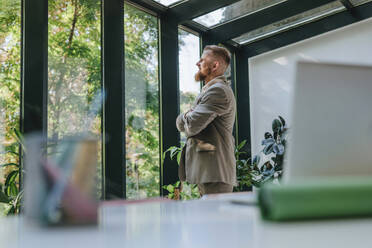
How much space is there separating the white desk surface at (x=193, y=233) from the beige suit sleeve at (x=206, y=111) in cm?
190

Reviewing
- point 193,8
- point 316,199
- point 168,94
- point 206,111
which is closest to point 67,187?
point 316,199

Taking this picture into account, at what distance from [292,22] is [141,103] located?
266 centimetres

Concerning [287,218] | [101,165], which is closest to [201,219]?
[287,218]

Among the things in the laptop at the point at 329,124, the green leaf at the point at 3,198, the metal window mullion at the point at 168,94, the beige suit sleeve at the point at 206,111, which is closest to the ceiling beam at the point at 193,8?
the metal window mullion at the point at 168,94

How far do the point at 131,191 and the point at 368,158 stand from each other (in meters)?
3.54

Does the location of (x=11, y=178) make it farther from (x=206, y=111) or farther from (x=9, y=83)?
(x=206, y=111)

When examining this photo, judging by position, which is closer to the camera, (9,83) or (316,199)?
(316,199)

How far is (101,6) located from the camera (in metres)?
4.04

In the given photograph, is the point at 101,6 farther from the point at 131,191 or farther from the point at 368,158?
the point at 368,158

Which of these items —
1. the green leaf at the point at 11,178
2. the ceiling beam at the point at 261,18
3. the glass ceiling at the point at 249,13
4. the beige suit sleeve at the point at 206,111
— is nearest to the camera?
the beige suit sleeve at the point at 206,111

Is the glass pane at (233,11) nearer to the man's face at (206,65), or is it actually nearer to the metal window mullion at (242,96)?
the metal window mullion at (242,96)

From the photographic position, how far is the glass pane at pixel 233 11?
5.00 metres

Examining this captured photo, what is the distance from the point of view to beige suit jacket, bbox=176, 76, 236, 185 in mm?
2641

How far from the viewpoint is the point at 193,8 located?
15.4ft
